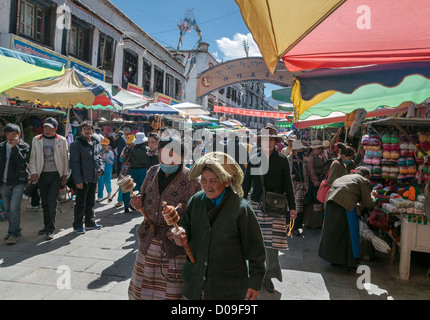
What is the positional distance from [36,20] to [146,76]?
10026 mm

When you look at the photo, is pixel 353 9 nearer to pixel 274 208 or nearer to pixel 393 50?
Answer: pixel 393 50

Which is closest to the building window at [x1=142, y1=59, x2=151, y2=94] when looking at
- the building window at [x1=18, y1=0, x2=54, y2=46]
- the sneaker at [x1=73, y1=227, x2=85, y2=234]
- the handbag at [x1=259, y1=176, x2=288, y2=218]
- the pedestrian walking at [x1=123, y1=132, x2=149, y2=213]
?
the building window at [x1=18, y1=0, x2=54, y2=46]

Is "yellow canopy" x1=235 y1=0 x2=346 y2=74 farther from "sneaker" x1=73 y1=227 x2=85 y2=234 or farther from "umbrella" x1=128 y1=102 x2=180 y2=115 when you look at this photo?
"umbrella" x1=128 y1=102 x2=180 y2=115

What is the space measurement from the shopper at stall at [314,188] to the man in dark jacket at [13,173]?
540 centimetres

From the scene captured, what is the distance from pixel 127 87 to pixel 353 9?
689 inches

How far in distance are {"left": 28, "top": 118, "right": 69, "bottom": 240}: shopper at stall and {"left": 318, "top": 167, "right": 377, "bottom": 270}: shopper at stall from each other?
14.8 feet

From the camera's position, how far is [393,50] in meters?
2.56

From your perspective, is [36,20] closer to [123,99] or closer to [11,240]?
[123,99]

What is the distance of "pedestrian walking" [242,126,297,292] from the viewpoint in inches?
150

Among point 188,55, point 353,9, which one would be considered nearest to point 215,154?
point 353,9

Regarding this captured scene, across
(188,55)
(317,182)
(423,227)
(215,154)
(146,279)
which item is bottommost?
(146,279)

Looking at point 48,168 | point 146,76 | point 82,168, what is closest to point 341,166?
point 82,168

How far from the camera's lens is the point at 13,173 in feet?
16.4
